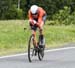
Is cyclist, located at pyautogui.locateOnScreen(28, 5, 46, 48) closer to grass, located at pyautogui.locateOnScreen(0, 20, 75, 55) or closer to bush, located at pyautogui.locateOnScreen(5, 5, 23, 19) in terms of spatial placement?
grass, located at pyautogui.locateOnScreen(0, 20, 75, 55)

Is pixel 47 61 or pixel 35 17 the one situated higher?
pixel 35 17

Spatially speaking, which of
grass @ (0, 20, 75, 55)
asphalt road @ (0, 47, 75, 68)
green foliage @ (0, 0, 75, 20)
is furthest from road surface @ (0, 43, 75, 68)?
green foliage @ (0, 0, 75, 20)

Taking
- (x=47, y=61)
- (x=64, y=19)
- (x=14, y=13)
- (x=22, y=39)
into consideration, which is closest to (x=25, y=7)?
(x=14, y=13)

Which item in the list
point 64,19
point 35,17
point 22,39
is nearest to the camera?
point 35,17

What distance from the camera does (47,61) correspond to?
1370 cm

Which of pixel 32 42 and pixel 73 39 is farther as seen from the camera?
pixel 73 39

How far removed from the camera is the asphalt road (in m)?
12.6

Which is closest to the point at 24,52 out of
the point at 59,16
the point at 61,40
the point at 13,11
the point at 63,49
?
the point at 63,49

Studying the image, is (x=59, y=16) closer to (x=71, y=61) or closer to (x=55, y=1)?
(x=71, y=61)

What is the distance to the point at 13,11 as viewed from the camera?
75938 mm

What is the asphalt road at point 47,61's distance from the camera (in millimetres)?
12584

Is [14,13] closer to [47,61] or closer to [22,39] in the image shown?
[22,39]

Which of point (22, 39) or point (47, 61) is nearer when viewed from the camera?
point (47, 61)

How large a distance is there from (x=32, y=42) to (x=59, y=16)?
21068mm
